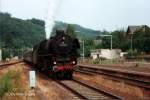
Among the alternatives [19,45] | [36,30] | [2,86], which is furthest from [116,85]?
[36,30]

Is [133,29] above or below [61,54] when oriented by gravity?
above

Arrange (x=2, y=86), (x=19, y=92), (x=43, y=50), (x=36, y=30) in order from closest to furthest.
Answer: (x=2, y=86), (x=19, y=92), (x=43, y=50), (x=36, y=30)

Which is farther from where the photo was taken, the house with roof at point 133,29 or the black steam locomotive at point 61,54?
the house with roof at point 133,29

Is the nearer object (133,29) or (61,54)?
(61,54)

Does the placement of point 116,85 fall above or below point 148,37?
below

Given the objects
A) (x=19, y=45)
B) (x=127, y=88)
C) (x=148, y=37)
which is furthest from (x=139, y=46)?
(x=127, y=88)

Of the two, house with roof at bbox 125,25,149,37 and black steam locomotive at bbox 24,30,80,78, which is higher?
house with roof at bbox 125,25,149,37

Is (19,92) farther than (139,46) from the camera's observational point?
No

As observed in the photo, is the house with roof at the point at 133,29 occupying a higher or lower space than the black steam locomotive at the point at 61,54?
higher

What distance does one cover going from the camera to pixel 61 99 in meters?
17.6

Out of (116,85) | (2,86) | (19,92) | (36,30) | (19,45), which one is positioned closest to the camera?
(2,86)

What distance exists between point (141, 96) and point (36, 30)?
532 ft

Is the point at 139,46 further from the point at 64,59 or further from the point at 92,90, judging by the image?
the point at 92,90

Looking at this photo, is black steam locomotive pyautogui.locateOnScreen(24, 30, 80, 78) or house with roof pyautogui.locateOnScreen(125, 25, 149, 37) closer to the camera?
black steam locomotive pyautogui.locateOnScreen(24, 30, 80, 78)
